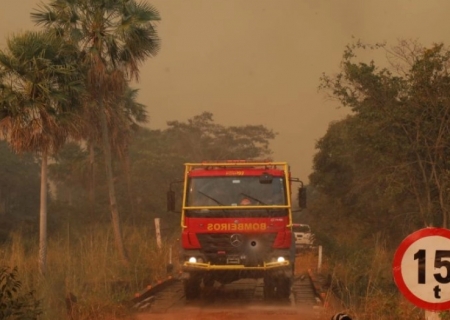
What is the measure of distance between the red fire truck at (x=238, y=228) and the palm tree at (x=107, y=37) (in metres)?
9.38

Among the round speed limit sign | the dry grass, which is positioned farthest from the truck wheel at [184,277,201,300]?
the round speed limit sign

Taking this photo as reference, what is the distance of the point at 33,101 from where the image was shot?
71.3 ft

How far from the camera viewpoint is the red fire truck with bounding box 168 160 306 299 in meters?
15.4

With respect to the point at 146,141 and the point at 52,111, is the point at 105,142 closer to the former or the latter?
the point at 52,111

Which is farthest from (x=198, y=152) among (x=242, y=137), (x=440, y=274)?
(x=440, y=274)

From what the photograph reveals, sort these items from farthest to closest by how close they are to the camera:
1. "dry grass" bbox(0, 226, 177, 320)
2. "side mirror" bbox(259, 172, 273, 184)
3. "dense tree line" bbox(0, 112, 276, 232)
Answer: "dense tree line" bbox(0, 112, 276, 232) → "side mirror" bbox(259, 172, 273, 184) → "dry grass" bbox(0, 226, 177, 320)

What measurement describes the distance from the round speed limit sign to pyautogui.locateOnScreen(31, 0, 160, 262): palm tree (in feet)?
63.3

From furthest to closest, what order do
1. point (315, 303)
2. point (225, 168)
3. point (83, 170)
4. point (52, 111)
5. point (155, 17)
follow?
point (83, 170), point (155, 17), point (52, 111), point (225, 168), point (315, 303)

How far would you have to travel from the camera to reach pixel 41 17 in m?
25.2

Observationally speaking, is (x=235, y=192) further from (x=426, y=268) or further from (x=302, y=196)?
(x=426, y=268)

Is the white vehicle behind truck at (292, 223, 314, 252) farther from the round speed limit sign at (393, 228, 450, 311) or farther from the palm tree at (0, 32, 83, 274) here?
the round speed limit sign at (393, 228, 450, 311)

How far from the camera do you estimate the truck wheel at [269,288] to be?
1575 centimetres

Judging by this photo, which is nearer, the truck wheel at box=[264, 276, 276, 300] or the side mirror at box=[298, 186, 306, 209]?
the truck wheel at box=[264, 276, 276, 300]

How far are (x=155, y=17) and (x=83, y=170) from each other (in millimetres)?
18025
